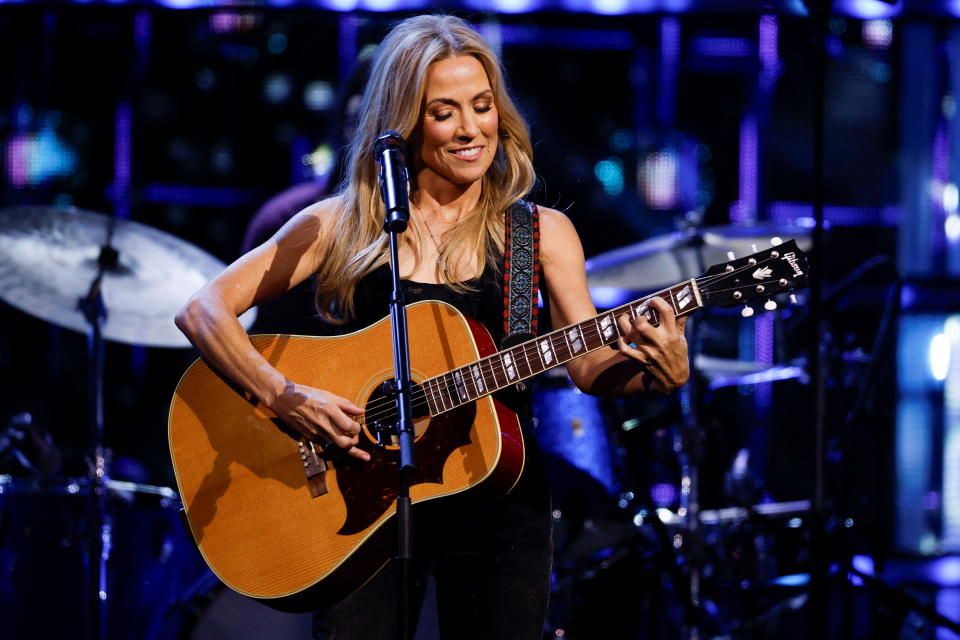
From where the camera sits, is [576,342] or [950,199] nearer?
[576,342]

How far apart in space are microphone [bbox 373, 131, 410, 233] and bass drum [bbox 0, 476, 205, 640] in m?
2.21

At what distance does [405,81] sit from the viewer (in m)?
2.75

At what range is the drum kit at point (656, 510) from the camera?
4.57 m

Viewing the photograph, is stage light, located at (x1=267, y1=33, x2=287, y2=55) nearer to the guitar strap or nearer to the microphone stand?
the guitar strap

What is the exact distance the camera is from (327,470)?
267 cm

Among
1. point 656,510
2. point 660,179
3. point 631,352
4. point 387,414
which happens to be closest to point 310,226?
point 387,414

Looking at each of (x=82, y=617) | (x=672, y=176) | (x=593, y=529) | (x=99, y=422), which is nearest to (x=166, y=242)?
(x=99, y=422)

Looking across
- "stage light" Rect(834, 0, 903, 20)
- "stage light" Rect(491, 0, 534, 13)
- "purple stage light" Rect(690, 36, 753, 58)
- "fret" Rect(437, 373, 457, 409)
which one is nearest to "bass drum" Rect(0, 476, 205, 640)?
"fret" Rect(437, 373, 457, 409)

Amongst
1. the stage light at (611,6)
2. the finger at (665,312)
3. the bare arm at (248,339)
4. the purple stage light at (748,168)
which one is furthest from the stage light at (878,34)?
the bare arm at (248,339)

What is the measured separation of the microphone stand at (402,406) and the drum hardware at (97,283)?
157 cm

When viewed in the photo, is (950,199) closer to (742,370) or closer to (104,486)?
(742,370)

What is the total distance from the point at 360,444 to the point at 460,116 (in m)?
0.90

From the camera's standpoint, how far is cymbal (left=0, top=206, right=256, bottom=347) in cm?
389

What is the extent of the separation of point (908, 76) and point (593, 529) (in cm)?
420
